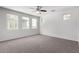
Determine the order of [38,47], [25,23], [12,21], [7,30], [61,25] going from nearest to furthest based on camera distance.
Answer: [38,47]
[7,30]
[12,21]
[61,25]
[25,23]

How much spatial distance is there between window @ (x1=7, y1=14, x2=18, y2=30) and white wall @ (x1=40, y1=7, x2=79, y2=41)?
333cm

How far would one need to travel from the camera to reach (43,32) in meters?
7.64

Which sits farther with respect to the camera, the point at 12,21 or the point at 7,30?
the point at 12,21

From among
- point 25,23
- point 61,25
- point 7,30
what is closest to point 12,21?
point 7,30

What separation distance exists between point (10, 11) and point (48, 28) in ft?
13.5

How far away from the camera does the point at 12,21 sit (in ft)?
16.7

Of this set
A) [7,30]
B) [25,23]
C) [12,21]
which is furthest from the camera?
[25,23]

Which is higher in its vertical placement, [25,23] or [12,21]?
[12,21]

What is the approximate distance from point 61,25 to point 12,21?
167 inches

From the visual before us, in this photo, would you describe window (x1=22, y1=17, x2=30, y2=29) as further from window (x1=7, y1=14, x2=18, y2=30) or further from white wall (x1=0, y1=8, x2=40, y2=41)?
window (x1=7, y1=14, x2=18, y2=30)

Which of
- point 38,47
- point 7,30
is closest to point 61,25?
point 38,47

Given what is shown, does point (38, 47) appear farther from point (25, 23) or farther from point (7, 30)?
point (25, 23)

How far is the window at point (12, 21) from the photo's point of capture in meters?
4.82

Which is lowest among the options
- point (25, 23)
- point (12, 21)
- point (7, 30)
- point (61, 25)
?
point (7, 30)
